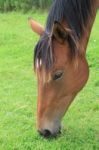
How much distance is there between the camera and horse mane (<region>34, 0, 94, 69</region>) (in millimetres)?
3057

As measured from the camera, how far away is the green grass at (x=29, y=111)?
11.7ft

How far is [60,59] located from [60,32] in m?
0.21

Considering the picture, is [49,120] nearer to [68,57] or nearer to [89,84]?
[68,57]

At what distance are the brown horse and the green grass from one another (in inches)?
15.4

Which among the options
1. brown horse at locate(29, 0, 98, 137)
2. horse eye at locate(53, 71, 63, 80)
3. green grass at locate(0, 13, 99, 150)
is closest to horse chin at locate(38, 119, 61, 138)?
brown horse at locate(29, 0, 98, 137)

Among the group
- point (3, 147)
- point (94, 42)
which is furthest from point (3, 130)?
point (94, 42)

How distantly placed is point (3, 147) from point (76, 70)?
94 centimetres

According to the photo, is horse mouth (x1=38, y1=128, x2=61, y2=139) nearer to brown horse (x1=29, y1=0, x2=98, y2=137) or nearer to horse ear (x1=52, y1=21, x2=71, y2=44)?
brown horse (x1=29, y1=0, x2=98, y2=137)

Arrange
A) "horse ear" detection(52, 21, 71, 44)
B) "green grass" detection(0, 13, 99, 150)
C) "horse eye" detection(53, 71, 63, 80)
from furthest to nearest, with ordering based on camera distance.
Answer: "green grass" detection(0, 13, 99, 150), "horse eye" detection(53, 71, 63, 80), "horse ear" detection(52, 21, 71, 44)

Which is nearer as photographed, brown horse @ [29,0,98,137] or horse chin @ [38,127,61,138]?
brown horse @ [29,0,98,137]

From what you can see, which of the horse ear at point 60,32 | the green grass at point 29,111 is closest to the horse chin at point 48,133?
the green grass at point 29,111

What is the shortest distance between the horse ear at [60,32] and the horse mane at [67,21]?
0.15 feet

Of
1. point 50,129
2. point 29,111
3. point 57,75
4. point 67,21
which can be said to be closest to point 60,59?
point 57,75

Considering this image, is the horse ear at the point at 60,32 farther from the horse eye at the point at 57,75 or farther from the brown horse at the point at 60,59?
the horse eye at the point at 57,75
